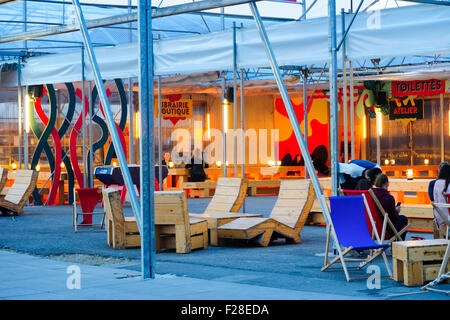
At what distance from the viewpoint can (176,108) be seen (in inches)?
972

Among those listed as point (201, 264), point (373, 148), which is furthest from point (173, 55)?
point (373, 148)

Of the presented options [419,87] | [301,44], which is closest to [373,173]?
[301,44]

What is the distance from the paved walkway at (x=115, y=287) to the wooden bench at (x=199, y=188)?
551 inches

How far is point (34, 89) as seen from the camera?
19531mm

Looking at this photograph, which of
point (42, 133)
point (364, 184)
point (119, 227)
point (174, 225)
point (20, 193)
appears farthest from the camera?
point (42, 133)

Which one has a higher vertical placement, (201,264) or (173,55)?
(173,55)

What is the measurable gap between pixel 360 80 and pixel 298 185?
805cm

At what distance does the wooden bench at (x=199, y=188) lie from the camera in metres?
23.1

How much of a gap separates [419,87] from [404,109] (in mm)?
3962

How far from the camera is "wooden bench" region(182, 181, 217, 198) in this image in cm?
2311

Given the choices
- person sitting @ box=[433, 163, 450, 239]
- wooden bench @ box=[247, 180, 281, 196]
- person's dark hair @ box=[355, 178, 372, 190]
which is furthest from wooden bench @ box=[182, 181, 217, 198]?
person sitting @ box=[433, 163, 450, 239]

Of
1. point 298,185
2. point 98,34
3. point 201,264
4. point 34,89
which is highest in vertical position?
point 98,34

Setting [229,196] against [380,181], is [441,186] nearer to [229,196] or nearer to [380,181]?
[380,181]
